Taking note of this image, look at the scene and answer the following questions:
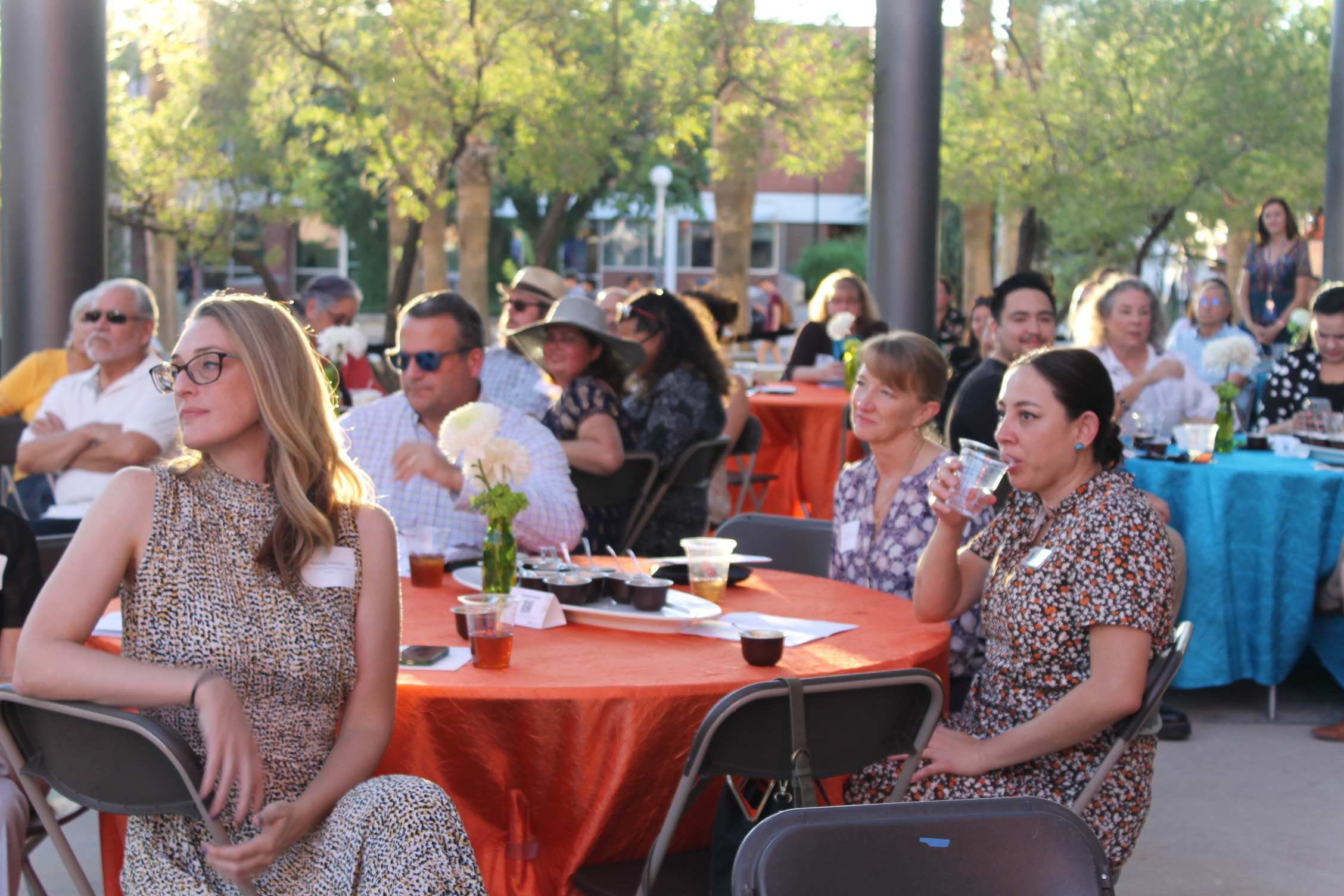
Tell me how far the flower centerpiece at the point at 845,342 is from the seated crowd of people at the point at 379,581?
3042mm

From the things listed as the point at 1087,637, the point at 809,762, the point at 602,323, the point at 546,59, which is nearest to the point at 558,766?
the point at 809,762

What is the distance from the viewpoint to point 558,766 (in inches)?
92.5

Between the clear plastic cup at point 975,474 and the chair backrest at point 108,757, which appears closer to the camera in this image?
the chair backrest at point 108,757

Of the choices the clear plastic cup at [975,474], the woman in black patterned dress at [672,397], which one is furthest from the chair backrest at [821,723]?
the woman in black patterned dress at [672,397]

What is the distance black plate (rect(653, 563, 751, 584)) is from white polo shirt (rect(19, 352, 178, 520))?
8.43ft

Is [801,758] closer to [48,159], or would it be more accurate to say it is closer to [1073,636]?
[1073,636]

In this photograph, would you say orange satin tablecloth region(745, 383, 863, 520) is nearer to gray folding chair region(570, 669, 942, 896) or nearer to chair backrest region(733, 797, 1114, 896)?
gray folding chair region(570, 669, 942, 896)

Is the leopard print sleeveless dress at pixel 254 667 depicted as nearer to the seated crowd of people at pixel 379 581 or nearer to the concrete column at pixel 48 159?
the seated crowd of people at pixel 379 581

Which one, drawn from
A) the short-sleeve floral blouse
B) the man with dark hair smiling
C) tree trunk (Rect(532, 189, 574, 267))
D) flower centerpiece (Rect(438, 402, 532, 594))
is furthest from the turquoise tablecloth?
tree trunk (Rect(532, 189, 574, 267))

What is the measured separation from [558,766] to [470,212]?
15.0 meters

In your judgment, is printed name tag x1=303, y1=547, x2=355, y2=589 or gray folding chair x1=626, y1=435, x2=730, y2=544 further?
gray folding chair x1=626, y1=435, x2=730, y2=544

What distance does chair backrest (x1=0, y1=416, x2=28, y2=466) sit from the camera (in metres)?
5.37

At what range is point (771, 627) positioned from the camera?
2809 millimetres

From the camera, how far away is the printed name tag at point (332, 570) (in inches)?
85.5
